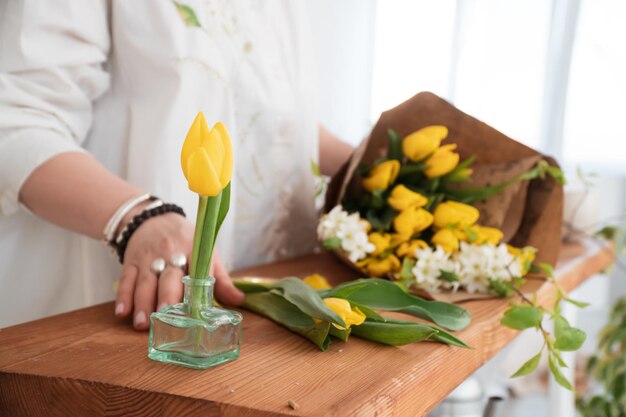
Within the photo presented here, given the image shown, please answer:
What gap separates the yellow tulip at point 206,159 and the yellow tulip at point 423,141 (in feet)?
1.67

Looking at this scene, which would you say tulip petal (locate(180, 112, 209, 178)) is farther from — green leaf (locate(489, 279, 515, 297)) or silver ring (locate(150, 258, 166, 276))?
green leaf (locate(489, 279, 515, 297))

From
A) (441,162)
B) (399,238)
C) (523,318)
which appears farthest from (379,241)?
(523,318)

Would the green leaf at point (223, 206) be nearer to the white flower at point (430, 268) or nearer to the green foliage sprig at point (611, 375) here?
the white flower at point (430, 268)

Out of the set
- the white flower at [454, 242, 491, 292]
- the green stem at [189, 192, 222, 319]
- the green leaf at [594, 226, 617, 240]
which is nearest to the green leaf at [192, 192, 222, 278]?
the green stem at [189, 192, 222, 319]

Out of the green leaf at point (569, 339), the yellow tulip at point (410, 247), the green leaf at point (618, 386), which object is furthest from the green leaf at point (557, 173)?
the green leaf at point (618, 386)

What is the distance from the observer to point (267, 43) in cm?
101

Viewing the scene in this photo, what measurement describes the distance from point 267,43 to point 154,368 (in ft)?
2.07

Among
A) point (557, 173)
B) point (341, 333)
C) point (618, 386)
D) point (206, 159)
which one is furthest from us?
point (618, 386)

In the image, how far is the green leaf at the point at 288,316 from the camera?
56 cm

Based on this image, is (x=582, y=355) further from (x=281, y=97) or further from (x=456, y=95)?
(x=281, y=97)

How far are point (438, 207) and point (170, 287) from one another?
42cm

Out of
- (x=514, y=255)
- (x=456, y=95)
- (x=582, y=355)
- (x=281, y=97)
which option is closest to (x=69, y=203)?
(x=281, y=97)

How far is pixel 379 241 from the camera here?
0.88 m

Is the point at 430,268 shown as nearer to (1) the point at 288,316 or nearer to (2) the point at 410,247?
(2) the point at 410,247
